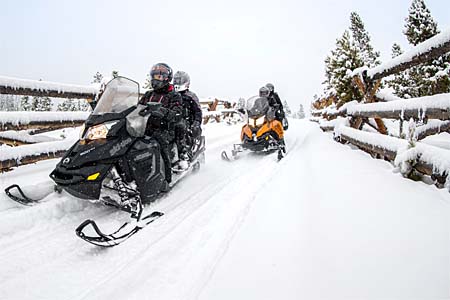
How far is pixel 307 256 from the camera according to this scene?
186cm

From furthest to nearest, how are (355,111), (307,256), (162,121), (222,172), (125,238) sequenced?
(355,111)
(222,172)
(162,121)
(125,238)
(307,256)

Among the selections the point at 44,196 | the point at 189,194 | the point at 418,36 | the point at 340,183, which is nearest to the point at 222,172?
the point at 189,194

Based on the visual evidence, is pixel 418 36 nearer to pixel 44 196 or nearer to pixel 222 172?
pixel 222 172

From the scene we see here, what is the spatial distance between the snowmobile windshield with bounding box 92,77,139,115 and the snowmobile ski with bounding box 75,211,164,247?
1225 millimetres

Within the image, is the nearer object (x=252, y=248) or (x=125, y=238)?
(x=252, y=248)

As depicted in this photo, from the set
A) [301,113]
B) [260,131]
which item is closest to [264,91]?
[260,131]

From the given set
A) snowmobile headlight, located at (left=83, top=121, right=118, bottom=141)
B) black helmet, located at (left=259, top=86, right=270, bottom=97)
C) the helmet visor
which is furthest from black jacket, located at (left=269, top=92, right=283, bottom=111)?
snowmobile headlight, located at (left=83, top=121, right=118, bottom=141)

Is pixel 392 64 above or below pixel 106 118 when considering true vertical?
above

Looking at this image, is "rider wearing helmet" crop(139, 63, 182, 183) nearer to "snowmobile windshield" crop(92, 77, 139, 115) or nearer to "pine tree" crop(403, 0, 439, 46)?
"snowmobile windshield" crop(92, 77, 139, 115)

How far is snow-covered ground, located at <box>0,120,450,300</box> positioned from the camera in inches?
62.8

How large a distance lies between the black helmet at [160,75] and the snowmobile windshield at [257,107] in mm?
3148

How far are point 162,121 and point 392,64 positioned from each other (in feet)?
11.4

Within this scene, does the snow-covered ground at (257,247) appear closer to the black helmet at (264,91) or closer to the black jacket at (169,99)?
the black jacket at (169,99)

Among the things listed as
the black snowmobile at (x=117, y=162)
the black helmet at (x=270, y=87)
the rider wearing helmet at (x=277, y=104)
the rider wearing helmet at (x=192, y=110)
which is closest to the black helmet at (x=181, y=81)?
the rider wearing helmet at (x=192, y=110)
